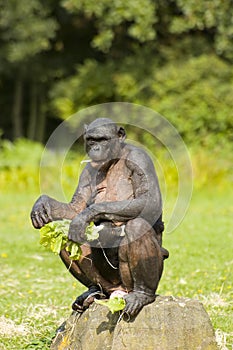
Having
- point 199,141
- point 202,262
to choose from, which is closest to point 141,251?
point 202,262

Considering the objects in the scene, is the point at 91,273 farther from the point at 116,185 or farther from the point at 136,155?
the point at 136,155

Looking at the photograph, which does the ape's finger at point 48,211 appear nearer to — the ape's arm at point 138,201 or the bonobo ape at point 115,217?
the bonobo ape at point 115,217

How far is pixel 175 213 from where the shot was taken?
4.89 meters

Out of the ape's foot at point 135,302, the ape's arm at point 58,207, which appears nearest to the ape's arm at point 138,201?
the ape's arm at point 58,207

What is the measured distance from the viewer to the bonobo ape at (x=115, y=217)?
473 cm

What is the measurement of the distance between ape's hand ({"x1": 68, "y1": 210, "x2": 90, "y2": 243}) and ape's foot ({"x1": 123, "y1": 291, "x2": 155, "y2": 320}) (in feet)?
1.56

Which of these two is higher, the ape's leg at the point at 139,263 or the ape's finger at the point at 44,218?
the ape's finger at the point at 44,218

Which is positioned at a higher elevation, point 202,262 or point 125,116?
point 125,116

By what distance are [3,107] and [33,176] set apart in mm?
11072

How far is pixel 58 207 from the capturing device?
16.4ft

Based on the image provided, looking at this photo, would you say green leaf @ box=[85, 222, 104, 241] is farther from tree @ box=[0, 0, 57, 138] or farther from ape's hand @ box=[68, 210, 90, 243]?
tree @ box=[0, 0, 57, 138]

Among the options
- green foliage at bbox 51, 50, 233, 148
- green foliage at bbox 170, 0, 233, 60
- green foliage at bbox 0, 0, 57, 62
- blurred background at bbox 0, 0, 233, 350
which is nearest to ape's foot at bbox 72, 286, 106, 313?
blurred background at bbox 0, 0, 233, 350

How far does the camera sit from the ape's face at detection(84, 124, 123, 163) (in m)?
4.91

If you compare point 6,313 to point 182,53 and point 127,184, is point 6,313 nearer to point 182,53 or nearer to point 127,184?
point 127,184
